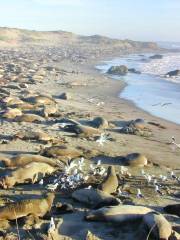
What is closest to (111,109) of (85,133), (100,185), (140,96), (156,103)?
(156,103)

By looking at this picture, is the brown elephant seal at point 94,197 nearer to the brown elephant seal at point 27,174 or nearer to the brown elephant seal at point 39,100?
the brown elephant seal at point 27,174

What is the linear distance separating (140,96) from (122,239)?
15367 mm

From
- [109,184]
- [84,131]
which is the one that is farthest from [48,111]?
[109,184]

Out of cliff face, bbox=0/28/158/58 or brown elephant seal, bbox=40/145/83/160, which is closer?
brown elephant seal, bbox=40/145/83/160

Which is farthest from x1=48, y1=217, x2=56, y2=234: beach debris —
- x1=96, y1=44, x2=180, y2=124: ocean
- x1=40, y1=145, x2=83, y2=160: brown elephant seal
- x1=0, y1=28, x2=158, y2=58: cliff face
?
x1=0, y1=28, x2=158, y2=58: cliff face

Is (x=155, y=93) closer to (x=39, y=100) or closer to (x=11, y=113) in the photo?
(x=39, y=100)

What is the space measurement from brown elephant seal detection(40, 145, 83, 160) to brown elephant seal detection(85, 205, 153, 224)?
3555mm

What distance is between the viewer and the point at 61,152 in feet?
34.0

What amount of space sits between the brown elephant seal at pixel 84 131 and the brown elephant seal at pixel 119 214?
6000 millimetres

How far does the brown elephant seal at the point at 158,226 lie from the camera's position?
6003mm

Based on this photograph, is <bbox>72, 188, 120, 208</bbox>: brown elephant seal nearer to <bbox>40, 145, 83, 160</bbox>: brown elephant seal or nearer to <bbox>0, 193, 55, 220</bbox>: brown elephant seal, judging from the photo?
<bbox>0, 193, 55, 220</bbox>: brown elephant seal

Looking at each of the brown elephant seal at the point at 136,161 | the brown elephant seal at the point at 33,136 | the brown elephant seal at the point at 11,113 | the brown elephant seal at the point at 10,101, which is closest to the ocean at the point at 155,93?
the brown elephant seal at the point at 10,101

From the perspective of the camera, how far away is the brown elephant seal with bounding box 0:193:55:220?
6.50 metres

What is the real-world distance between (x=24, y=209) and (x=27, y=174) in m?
1.96
